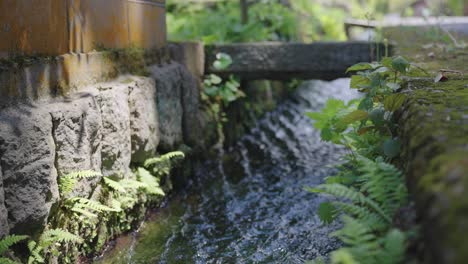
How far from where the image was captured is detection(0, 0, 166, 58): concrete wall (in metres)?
3.29

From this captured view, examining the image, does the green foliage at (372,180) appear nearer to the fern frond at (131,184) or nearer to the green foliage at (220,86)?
the fern frond at (131,184)

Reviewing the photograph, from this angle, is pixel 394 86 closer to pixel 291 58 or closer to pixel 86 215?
pixel 86 215

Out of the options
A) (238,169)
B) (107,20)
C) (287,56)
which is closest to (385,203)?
(107,20)

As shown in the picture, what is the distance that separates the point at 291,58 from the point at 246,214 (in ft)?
9.15

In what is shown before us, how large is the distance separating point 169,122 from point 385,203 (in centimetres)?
380

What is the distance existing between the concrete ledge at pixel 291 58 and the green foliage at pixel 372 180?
2.61 m

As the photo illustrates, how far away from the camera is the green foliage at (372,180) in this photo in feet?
6.13

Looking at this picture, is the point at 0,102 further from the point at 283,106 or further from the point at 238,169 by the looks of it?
the point at 283,106

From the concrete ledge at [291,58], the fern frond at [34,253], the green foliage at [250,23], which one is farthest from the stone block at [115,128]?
the green foliage at [250,23]

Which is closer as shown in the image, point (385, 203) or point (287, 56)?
point (385, 203)

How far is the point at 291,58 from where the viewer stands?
7.06 meters

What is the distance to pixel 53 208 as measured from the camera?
340cm

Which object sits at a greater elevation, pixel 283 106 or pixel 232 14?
pixel 232 14

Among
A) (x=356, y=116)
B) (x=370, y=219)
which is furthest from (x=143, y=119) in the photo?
(x=370, y=219)
